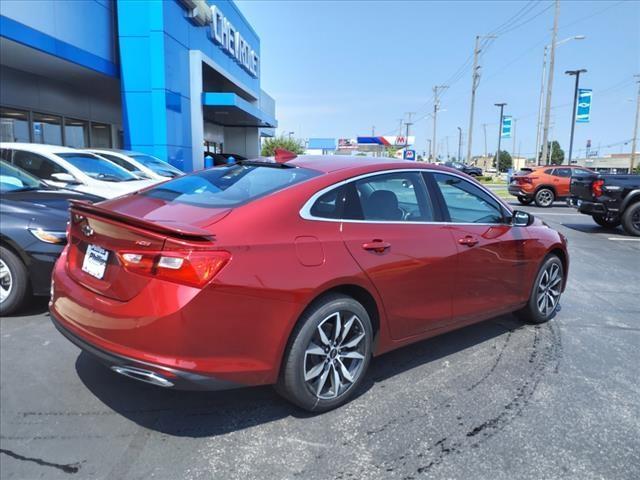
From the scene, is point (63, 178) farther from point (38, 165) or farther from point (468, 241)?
point (468, 241)

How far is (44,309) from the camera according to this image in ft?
15.9

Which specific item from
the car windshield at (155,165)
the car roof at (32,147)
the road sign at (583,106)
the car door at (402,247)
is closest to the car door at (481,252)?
the car door at (402,247)

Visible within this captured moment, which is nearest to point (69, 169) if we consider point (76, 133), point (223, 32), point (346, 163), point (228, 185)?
point (228, 185)

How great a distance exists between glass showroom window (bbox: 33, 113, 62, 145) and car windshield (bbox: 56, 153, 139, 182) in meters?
8.66

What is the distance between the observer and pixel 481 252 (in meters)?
3.87

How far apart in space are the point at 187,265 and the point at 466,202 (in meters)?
2.60

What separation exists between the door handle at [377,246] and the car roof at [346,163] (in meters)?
0.58

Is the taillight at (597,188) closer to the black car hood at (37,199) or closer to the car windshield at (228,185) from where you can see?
the car windshield at (228,185)

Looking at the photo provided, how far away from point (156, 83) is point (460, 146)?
3646 inches

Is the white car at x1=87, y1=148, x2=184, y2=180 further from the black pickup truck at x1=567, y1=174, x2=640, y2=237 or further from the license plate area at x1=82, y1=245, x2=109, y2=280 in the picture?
the black pickup truck at x1=567, y1=174, x2=640, y2=237

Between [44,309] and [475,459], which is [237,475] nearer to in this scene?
[475,459]

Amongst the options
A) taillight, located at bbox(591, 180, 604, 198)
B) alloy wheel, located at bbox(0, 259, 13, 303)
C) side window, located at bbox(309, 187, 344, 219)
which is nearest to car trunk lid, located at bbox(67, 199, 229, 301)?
side window, located at bbox(309, 187, 344, 219)

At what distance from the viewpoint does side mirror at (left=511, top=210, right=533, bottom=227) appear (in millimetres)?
4344

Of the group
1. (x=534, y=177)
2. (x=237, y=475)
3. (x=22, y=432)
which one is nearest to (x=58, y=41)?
(x=22, y=432)
